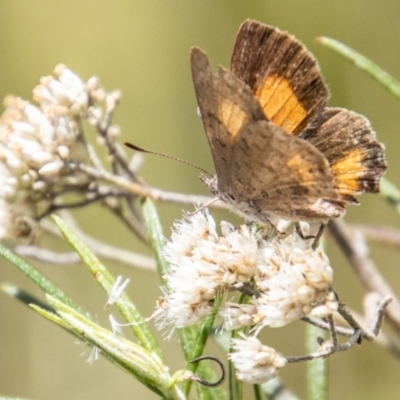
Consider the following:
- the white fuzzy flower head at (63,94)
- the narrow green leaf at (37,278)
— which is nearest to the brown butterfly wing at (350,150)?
the narrow green leaf at (37,278)

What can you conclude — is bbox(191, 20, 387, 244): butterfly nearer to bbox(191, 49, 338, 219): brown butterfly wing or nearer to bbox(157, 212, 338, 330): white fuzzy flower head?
bbox(191, 49, 338, 219): brown butterfly wing

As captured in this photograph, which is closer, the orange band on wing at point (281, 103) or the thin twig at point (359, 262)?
the orange band on wing at point (281, 103)

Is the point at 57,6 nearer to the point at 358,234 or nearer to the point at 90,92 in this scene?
the point at 90,92

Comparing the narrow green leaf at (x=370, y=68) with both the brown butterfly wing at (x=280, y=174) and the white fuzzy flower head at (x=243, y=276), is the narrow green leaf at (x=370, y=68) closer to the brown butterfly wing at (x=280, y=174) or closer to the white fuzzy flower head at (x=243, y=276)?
the brown butterfly wing at (x=280, y=174)

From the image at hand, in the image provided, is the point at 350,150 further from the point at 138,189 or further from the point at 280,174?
the point at 138,189

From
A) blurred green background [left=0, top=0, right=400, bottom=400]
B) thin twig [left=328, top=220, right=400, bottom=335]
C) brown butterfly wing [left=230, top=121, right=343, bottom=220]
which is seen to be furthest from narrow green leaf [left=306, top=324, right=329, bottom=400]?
blurred green background [left=0, top=0, right=400, bottom=400]
